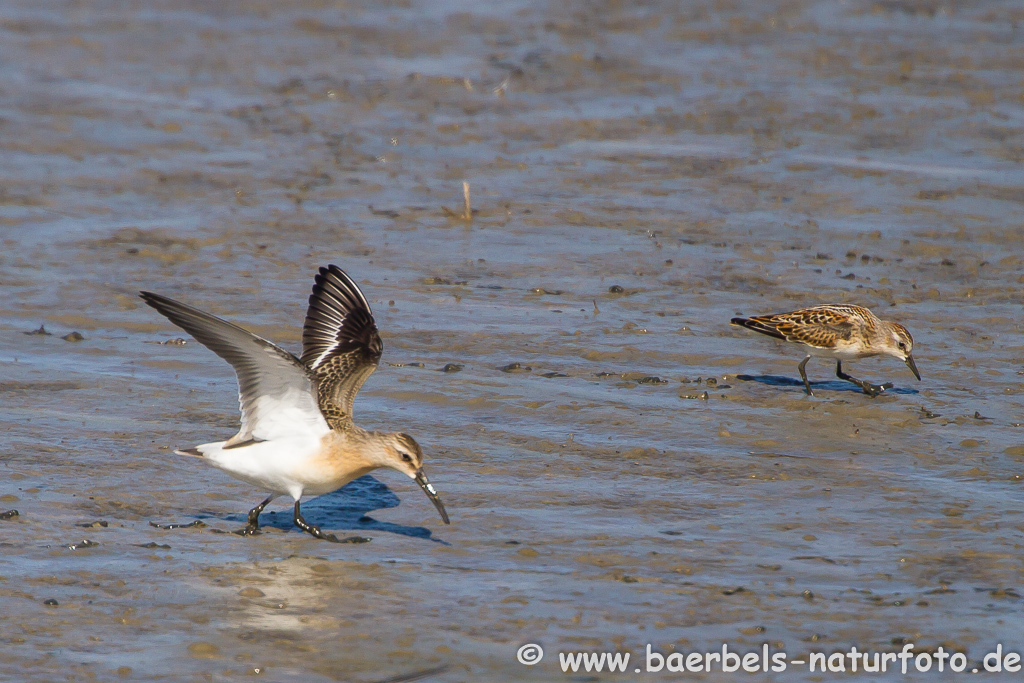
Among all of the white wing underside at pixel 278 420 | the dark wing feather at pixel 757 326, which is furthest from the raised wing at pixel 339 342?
the dark wing feather at pixel 757 326

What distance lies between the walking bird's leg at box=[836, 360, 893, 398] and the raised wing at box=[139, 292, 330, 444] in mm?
4912

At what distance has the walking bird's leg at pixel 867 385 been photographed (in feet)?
35.3

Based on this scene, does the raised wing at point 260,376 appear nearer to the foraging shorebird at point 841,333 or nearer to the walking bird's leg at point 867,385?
the foraging shorebird at point 841,333

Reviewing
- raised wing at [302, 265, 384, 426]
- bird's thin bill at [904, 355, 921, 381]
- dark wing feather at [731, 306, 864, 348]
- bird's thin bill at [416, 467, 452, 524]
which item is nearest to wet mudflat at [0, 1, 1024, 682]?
bird's thin bill at [416, 467, 452, 524]

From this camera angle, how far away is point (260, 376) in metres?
7.56

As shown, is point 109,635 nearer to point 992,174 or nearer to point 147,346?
point 147,346

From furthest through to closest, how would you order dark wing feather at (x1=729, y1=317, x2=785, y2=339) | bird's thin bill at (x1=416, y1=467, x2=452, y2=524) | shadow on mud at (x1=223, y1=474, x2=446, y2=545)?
dark wing feather at (x1=729, y1=317, x2=785, y2=339)
shadow on mud at (x1=223, y1=474, x2=446, y2=545)
bird's thin bill at (x1=416, y1=467, x2=452, y2=524)

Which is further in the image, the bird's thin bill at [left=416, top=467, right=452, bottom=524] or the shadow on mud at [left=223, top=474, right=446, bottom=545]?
the shadow on mud at [left=223, top=474, right=446, bottom=545]

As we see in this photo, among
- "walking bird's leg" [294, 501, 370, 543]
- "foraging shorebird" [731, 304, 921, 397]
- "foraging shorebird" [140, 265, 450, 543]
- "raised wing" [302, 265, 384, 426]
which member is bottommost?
"walking bird's leg" [294, 501, 370, 543]

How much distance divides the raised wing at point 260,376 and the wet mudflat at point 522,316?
672 mm

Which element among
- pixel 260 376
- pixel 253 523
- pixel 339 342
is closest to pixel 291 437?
pixel 260 376

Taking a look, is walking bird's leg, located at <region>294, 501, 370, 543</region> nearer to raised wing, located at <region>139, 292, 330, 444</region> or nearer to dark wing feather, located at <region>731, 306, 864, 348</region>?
raised wing, located at <region>139, 292, 330, 444</region>

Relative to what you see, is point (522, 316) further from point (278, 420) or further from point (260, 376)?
point (260, 376)

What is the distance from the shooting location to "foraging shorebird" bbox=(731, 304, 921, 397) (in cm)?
1073
